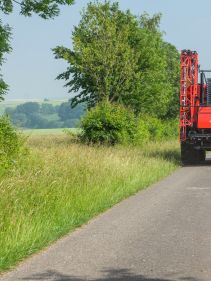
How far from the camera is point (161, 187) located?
14.7 m

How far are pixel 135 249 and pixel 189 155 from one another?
16.9 metres

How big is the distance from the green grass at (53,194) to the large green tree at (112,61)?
770 inches

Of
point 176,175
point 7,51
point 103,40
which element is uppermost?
point 103,40

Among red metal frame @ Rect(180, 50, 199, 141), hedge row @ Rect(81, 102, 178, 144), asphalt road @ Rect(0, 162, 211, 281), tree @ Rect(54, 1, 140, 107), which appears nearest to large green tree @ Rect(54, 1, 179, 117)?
tree @ Rect(54, 1, 140, 107)

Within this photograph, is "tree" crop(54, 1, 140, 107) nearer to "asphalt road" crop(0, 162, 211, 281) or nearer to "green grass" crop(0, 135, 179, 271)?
"green grass" crop(0, 135, 179, 271)

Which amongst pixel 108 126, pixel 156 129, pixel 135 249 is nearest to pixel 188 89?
pixel 108 126

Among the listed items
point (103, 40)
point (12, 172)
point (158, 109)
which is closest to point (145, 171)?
point (12, 172)

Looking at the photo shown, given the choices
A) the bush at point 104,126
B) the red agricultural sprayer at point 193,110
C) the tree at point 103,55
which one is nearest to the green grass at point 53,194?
the red agricultural sprayer at point 193,110

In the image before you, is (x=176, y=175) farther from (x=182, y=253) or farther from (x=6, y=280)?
(x=6, y=280)

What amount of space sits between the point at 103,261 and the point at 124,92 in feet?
104

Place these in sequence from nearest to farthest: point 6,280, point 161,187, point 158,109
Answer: point 6,280 < point 161,187 < point 158,109

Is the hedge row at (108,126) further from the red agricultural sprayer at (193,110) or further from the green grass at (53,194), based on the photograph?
the green grass at (53,194)

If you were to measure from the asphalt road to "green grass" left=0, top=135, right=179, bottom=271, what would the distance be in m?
0.29

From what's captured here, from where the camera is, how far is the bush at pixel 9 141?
1351cm
